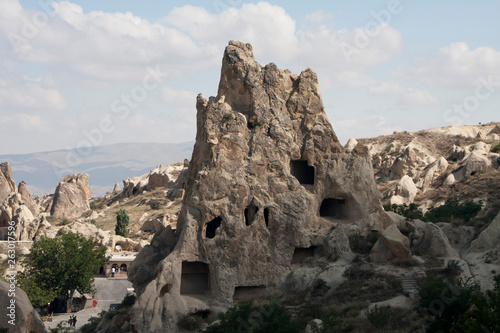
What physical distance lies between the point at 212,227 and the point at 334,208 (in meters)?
6.96

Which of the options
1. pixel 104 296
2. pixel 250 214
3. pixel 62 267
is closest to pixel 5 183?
pixel 104 296

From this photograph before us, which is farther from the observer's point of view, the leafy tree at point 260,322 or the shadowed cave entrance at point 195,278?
the shadowed cave entrance at point 195,278

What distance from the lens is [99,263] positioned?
46281 millimetres

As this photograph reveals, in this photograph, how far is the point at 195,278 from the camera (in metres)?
29.7

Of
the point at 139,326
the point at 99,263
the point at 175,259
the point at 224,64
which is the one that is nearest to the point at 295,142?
the point at 224,64

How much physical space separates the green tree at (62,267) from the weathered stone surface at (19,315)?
17538 mm

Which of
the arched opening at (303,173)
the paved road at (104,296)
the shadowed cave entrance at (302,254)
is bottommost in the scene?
the paved road at (104,296)

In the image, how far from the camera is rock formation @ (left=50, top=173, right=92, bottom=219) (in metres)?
86.9

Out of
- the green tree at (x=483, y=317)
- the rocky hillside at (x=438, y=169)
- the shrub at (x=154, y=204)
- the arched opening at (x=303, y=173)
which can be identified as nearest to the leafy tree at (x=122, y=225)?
the shrub at (x=154, y=204)

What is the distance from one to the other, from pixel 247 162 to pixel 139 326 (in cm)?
946

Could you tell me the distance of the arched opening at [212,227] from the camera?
3077 centimetres

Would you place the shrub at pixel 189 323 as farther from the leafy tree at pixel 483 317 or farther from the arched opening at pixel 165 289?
the leafy tree at pixel 483 317

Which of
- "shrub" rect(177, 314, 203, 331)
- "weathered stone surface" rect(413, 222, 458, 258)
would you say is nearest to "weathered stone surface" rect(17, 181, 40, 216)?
"shrub" rect(177, 314, 203, 331)

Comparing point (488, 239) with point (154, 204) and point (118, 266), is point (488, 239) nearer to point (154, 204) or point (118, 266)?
point (118, 266)
